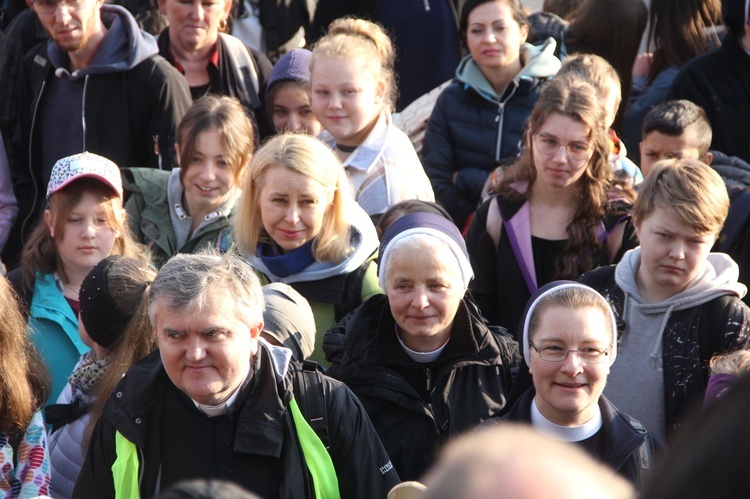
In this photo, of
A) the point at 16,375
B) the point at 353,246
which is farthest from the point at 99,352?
the point at 353,246

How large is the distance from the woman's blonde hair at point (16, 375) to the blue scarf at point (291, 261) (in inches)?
38.4

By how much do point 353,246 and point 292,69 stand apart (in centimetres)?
174

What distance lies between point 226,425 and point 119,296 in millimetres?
831

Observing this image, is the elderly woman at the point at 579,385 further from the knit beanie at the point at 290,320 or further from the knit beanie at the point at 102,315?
the knit beanie at the point at 102,315

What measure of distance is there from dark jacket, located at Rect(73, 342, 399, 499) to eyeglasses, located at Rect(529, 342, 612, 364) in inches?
24.9

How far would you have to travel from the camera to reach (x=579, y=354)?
3.53 m

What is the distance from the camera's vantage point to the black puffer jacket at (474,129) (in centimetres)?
558

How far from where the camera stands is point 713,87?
216 inches

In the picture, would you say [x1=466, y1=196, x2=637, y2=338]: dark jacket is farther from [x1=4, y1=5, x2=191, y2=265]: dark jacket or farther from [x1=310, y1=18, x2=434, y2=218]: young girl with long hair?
[x1=4, y1=5, x2=191, y2=265]: dark jacket

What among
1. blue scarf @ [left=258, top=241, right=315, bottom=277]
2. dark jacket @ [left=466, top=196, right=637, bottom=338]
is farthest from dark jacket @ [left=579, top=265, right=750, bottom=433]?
blue scarf @ [left=258, top=241, right=315, bottom=277]

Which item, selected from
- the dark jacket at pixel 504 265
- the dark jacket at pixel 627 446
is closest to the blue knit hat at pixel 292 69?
the dark jacket at pixel 504 265

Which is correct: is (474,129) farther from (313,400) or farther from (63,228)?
(313,400)

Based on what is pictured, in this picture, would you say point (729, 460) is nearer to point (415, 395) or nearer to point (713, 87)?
point (415, 395)

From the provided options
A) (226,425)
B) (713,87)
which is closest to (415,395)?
(226,425)
